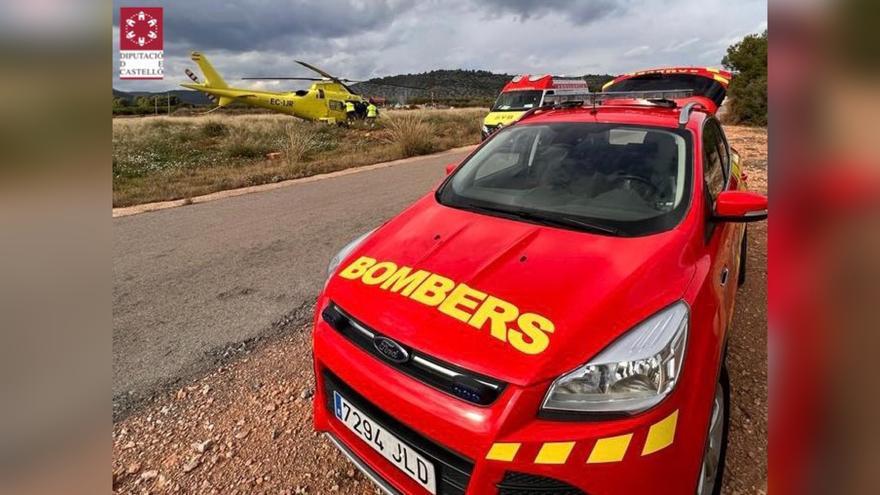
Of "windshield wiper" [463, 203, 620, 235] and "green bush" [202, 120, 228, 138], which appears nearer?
"windshield wiper" [463, 203, 620, 235]

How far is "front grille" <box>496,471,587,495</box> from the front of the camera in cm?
147

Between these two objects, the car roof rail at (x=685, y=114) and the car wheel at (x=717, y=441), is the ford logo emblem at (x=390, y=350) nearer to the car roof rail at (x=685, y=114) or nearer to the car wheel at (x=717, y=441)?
the car wheel at (x=717, y=441)

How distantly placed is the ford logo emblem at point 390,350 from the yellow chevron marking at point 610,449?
2.24 ft

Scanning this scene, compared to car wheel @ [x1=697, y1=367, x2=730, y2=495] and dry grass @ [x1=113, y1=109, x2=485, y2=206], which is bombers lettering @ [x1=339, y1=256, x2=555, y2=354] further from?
dry grass @ [x1=113, y1=109, x2=485, y2=206]

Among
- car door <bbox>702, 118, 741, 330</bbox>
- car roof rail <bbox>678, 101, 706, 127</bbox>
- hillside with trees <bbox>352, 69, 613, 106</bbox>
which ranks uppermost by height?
hillside with trees <bbox>352, 69, 613, 106</bbox>

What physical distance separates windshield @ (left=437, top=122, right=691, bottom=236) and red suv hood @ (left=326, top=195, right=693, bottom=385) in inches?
6.7

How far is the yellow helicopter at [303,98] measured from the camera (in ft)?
98.7

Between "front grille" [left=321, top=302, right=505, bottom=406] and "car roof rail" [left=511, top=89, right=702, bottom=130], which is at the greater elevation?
"car roof rail" [left=511, top=89, right=702, bottom=130]

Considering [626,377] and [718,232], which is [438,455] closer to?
[626,377]

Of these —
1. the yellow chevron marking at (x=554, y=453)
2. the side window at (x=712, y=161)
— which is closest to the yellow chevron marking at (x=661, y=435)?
the yellow chevron marking at (x=554, y=453)

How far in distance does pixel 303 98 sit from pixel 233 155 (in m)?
13.7

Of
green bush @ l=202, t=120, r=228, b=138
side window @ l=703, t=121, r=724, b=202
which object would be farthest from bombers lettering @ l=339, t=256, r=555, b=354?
green bush @ l=202, t=120, r=228, b=138
